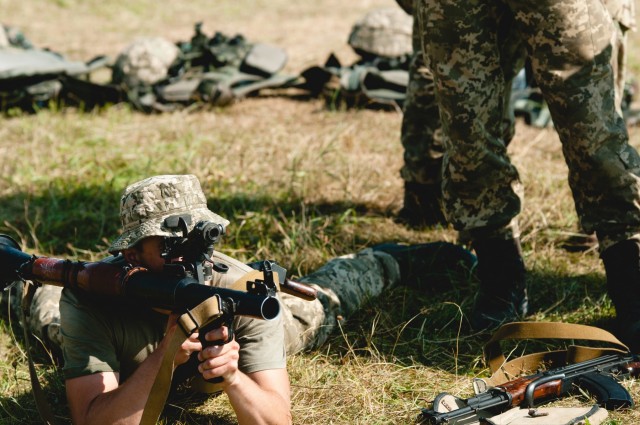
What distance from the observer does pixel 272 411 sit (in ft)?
9.95

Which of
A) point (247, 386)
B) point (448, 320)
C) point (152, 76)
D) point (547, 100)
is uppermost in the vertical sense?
point (547, 100)

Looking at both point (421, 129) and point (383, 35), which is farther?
point (383, 35)

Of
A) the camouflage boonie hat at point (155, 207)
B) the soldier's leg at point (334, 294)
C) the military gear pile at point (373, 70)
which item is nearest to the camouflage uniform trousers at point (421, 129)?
the soldier's leg at point (334, 294)

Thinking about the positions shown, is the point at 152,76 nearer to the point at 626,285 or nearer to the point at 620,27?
the point at 620,27

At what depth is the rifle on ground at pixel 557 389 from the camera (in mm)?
3242

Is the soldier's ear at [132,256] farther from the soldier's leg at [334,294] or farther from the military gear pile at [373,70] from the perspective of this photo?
the military gear pile at [373,70]

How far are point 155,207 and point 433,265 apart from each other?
2.12m

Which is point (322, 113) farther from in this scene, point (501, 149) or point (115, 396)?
point (115, 396)

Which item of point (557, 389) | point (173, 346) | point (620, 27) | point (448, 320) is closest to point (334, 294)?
point (448, 320)

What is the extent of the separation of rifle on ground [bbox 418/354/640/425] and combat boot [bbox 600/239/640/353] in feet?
0.55

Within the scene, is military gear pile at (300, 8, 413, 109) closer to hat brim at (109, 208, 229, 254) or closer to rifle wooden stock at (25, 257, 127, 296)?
hat brim at (109, 208, 229, 254)

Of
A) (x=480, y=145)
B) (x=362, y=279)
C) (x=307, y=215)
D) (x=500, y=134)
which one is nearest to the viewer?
(x=480, y=145)

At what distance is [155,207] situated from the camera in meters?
3.12

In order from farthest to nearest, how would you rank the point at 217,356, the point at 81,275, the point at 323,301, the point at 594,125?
1. the point at 323,301
2. the point at 594,125
3. the point at 81,275
4. the point at 217,356
